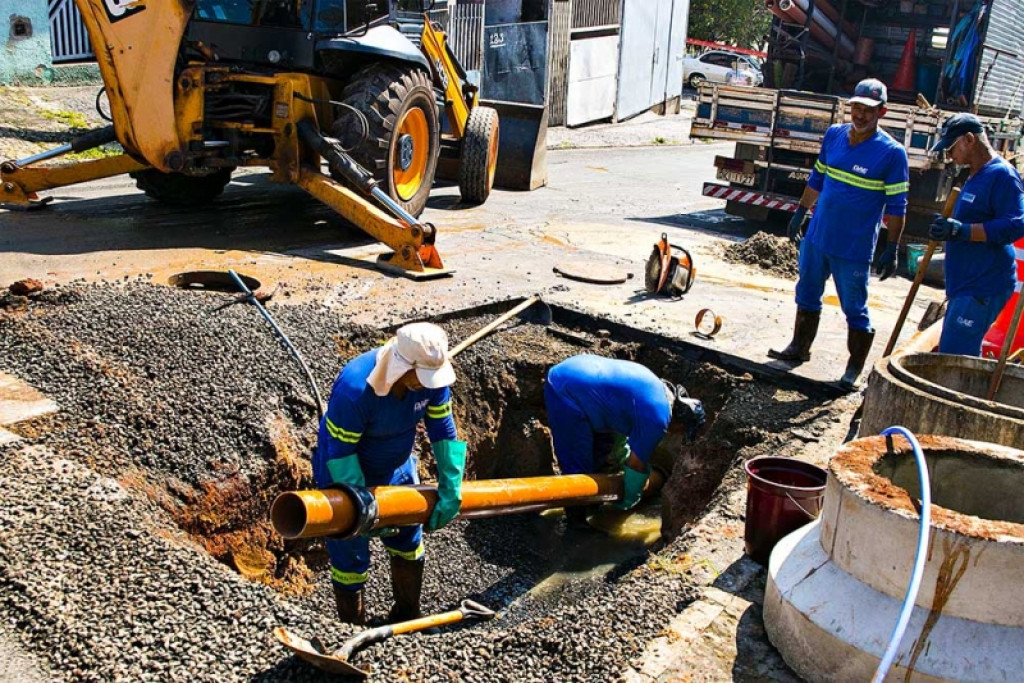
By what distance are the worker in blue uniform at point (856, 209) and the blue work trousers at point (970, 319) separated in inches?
25.7

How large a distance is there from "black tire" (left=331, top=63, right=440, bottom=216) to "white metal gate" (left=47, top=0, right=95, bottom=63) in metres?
6.04

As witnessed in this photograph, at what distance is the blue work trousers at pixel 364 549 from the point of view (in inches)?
180

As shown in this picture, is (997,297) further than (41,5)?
No

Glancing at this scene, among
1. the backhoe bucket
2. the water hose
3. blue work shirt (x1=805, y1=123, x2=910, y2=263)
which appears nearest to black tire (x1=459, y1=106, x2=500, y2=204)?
the backhoe bucket

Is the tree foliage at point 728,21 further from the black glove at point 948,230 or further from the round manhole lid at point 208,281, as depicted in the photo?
the black glove at point 948,230

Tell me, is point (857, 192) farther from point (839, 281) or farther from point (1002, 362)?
point (1002, 362)

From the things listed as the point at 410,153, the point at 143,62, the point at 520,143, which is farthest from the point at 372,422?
the point at 520,143

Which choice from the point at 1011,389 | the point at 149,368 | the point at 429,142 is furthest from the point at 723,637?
the point at 429,142

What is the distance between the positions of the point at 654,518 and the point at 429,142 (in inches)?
191

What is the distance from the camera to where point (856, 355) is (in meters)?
6.44

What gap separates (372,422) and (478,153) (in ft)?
24.3

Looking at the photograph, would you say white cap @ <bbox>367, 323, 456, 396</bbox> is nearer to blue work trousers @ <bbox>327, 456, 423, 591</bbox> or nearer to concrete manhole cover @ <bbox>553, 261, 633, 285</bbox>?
blue work trousers @ <bbox>327, 456, 423, 591</bbox>

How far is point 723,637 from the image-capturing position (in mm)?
3844

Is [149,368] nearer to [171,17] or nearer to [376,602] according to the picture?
[376,602]
